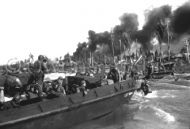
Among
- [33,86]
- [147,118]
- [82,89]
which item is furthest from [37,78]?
[147,118]

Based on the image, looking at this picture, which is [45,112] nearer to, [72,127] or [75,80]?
[72,127]

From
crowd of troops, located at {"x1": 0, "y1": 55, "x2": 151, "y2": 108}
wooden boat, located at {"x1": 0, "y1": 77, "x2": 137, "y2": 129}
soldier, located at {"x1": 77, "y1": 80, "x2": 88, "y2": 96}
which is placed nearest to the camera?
wooden boat, located at {"x1": 0, "y1": 77, "x2": 137, "y2": 129}

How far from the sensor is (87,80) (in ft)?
36.4

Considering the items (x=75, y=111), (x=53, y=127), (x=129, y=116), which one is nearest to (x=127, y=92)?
(x=129, y=116)

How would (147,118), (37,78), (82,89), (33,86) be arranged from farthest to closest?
1. (147,118)
2. (82,89)
3. (37,78)
4. (33,86)

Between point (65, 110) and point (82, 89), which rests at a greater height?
point (82, 89)

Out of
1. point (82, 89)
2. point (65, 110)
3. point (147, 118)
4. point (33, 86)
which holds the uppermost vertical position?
point (33, 86)

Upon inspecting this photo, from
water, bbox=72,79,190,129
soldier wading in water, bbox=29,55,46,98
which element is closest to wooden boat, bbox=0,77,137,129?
water, bbox=72,79,190,129

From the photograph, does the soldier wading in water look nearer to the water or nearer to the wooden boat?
the wooden boat

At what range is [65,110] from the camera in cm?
856

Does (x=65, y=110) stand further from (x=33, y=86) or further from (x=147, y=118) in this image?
(x=147, y=118)

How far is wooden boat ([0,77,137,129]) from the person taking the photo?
7.28 meters

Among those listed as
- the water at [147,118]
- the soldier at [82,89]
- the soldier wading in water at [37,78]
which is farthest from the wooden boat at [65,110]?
the soldier wading in water at [37,78]

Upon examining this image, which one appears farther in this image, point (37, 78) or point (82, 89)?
Answer: point (82, 89)
